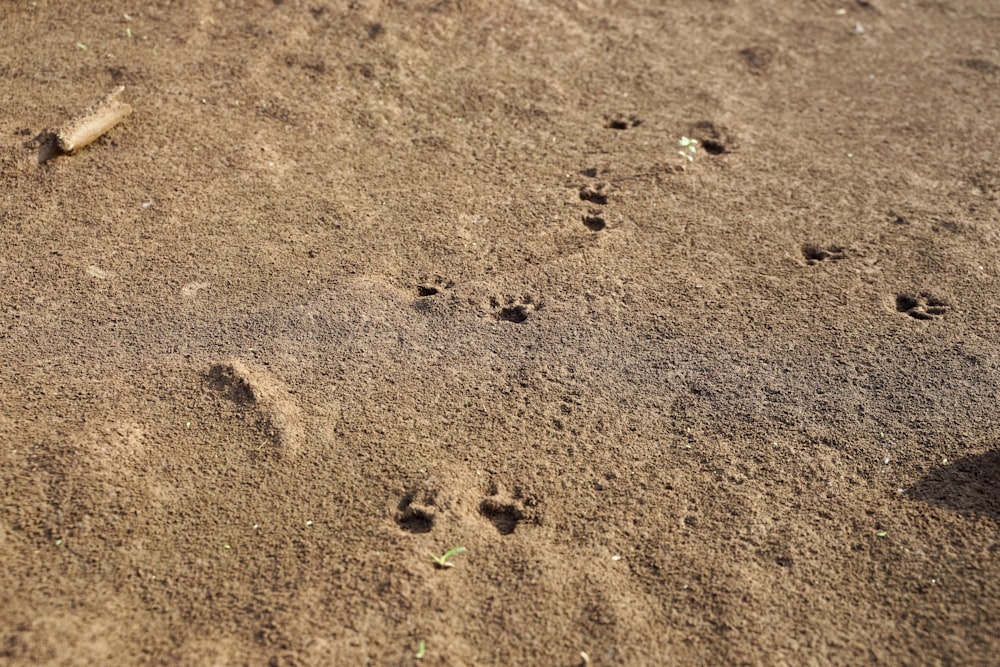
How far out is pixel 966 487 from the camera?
3375 mm

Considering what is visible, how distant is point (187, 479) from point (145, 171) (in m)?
2.27

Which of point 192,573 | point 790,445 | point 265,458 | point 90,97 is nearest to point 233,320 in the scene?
point 265,458

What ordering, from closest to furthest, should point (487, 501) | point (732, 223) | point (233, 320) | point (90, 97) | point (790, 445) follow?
point (487, 501) < point (790, 445) < point (233, 320) < point (732, 223) < point (90, 97)

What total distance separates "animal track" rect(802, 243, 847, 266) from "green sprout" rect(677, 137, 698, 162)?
3.21ft

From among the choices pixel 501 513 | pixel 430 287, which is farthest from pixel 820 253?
pixel 501 513

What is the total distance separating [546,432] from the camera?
3.58 m

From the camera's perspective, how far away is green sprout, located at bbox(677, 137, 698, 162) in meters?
5.20

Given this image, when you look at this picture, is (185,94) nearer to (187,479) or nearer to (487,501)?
(187,479)

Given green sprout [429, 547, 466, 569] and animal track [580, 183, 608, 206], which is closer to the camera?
green sprout [429, 547, 466, 569]

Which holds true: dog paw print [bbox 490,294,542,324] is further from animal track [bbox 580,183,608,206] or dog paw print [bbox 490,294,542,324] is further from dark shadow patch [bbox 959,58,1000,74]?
dark shadow patch [bbox 959,58,1000,74]

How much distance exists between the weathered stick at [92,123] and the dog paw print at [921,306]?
14.6 ft

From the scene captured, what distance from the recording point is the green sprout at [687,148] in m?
5.20

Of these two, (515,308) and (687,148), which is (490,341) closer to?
(515,308)

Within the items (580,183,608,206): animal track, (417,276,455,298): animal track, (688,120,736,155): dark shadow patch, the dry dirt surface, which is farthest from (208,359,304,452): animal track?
(688,120,736,155): dark shadow patch
